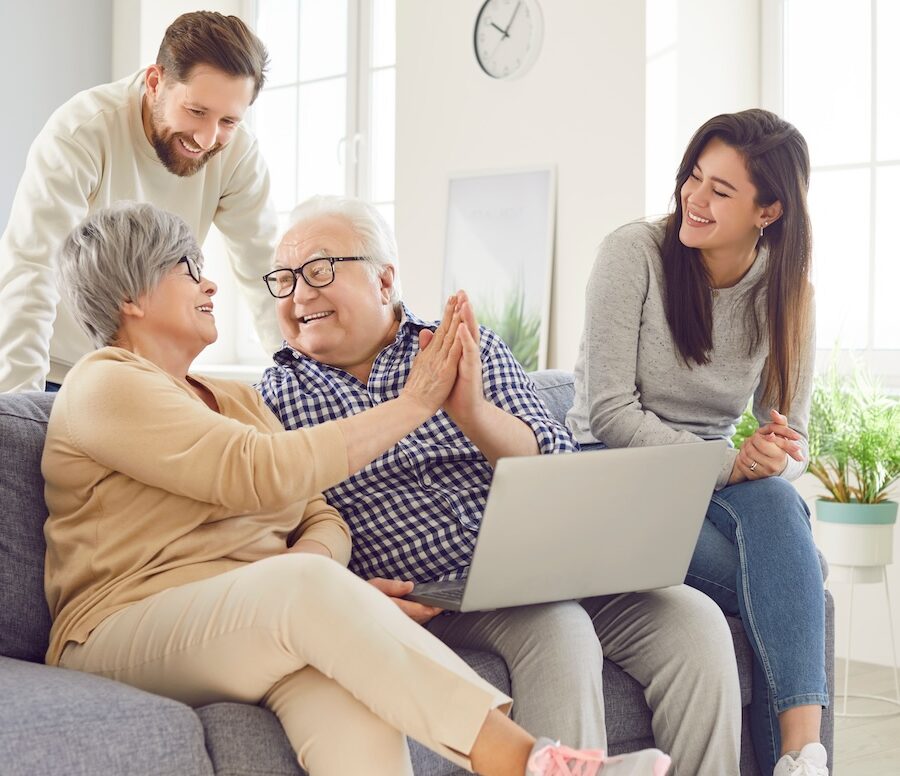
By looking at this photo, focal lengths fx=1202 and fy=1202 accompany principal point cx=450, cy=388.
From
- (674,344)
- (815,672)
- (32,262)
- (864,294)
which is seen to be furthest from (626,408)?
(864,294)

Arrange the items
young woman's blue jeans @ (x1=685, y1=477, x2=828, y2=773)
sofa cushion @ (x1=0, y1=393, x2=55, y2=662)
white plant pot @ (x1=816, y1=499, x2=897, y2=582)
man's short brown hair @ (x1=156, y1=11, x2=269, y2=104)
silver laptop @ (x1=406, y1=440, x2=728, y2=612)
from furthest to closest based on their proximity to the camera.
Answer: white plant pot @ (x1=816, y1=499, x2=897, y2=582) < man's short brown hair @ (x1=156, y1=11, x2=269, y2=104) < young woman's blue jeans @ (x1=685, y1=477, x2=828, y2=773) < sofa cushion @ (x1=0, y1=393, x2=55, y2=662) < silver laptop @ (x1=406, y1=440, x2=728, y2=612)

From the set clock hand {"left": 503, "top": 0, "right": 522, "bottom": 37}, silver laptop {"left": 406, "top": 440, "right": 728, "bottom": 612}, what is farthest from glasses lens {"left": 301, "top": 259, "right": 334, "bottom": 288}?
clock hand {"left": 503, "top": 0, "right": 522, "bottom": 37}

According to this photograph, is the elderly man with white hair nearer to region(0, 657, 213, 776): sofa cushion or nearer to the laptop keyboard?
the laptop keyboard

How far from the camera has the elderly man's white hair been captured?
2342 millimetres

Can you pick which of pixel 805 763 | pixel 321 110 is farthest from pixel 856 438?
pixel 321 110

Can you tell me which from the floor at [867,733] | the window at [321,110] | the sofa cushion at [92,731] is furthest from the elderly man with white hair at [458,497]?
the window at [321,110]

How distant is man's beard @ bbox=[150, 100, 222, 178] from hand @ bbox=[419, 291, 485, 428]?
0.97 metres

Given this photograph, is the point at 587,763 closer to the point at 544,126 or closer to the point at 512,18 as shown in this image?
the point at 544,126

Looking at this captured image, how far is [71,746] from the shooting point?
57.2 inches

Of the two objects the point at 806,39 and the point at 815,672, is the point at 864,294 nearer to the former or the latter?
the point at 806,39

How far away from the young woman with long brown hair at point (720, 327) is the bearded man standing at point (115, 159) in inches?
34.8

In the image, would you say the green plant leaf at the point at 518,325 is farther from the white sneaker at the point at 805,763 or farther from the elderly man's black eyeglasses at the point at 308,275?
the white sneaker at the point at 805,763

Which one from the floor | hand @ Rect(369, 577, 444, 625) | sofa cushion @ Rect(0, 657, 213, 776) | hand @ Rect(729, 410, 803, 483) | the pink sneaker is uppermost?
hand @ Rect(729, 410, 803, 483)

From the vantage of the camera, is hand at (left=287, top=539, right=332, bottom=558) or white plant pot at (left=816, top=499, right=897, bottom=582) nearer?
hand at (left=287, top=539, right=332, bottom=558)
